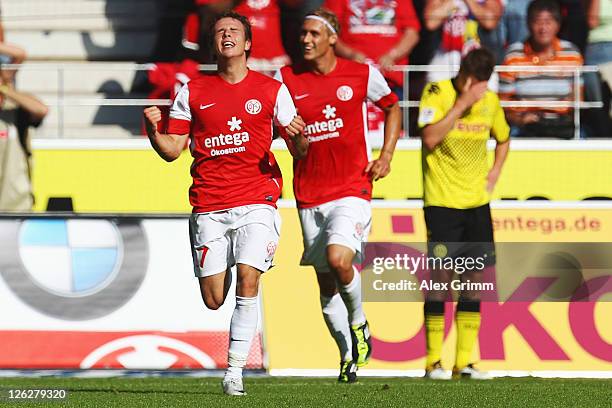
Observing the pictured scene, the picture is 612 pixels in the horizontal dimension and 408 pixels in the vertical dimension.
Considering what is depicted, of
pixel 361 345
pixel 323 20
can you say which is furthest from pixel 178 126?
pixel 361 345

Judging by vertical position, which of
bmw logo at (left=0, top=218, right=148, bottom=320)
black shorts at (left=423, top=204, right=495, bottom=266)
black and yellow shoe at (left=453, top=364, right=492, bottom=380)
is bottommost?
Result: black and yellow shoe at (left=453, top=364, right=492, bottom=380)

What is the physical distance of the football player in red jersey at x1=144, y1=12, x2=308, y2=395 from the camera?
8094 mm

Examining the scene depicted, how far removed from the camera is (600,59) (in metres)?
13.7

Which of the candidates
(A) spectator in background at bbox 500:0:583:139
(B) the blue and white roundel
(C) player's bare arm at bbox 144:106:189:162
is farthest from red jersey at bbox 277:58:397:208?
(A) spectator in background at bbox 500:0:583:139

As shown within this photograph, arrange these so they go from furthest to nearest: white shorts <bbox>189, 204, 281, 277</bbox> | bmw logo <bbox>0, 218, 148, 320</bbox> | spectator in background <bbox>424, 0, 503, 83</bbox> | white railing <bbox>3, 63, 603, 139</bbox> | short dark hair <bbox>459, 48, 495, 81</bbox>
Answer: spectator in background <bbox>424, 0, 503, 83</bbox> → white railing <bbox>3, 63, 603, 139</bbox> → bmw logo <bbox>0, 218, 148, 320</bbox> → short dark hair <bbox>459, 48, 495, 81</bbox> → white shorts <bbox>189, 204, 281, 277</bbox>

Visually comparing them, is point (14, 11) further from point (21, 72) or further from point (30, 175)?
point (30, 175)

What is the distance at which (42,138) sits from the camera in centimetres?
1388

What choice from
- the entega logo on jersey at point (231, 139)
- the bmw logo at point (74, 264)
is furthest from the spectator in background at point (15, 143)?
the entega logo on jersey at point (231, 139)

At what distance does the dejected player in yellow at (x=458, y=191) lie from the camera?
991 centimetres

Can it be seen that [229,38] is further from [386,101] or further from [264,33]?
[264,33]

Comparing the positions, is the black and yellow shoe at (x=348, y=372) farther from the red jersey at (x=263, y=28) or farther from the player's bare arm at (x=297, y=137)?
the red jersey at (x=263, y=28)

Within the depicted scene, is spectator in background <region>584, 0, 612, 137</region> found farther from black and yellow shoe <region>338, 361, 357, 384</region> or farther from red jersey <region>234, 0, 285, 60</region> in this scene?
black and yellow shoe <region>338, 361, 357, 384</region>

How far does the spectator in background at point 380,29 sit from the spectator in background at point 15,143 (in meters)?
3.03

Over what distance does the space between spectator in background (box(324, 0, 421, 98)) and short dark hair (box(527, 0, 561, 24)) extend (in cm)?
115
